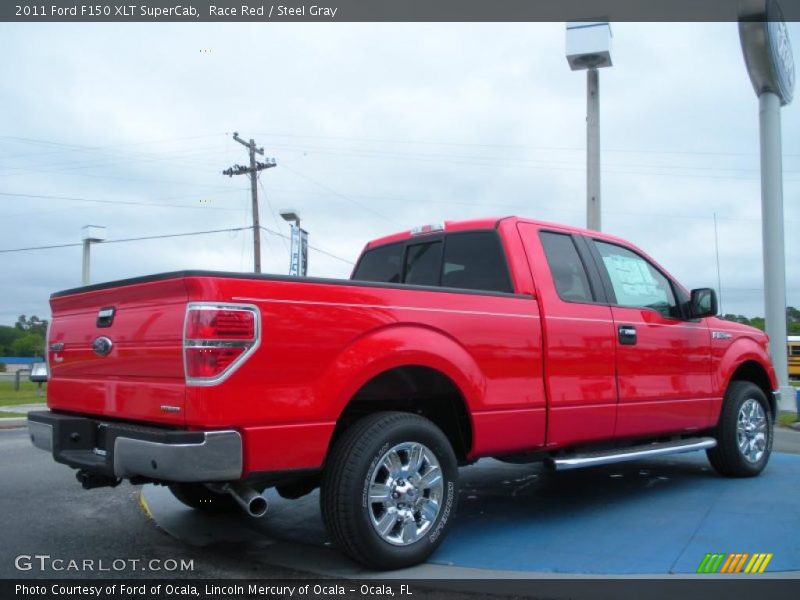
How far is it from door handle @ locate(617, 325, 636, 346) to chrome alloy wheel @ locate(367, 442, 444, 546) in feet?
6.39

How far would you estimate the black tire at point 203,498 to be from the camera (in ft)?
16.9

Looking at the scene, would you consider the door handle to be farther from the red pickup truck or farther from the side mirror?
the side mirror

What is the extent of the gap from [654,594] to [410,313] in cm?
189

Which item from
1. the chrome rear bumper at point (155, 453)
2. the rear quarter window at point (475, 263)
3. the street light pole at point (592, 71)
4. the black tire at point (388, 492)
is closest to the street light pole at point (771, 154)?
the street light pole at point (592, 71)

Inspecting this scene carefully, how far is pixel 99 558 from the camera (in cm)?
428

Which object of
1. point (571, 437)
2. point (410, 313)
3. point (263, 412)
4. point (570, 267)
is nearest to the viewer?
point (263, 412)

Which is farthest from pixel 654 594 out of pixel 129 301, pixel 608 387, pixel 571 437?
pixel 129 301

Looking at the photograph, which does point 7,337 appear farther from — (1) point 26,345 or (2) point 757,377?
(2) point 757,377

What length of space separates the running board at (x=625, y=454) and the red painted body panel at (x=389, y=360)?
0.12 metres

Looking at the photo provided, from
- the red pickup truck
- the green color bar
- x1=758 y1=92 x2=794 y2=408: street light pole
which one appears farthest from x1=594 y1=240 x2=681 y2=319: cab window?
x1=758 y1=92 x2=794 y2=408: street light pole

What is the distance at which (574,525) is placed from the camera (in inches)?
193

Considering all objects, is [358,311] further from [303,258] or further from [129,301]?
[303,258]

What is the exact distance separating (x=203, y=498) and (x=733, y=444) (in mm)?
4457

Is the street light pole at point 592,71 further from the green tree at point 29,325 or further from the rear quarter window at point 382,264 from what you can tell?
the green tree at point 29,325
